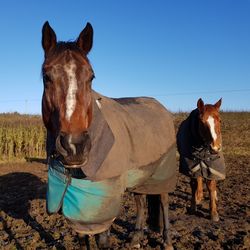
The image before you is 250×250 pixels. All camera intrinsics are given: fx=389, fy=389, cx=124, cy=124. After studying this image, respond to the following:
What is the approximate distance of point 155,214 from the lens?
18.3 ft

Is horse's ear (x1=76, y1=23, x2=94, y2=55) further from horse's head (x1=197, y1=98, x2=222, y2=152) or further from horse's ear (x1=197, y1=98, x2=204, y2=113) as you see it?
horse's ear (x1=197, y1=98, x2=204, y2=113)

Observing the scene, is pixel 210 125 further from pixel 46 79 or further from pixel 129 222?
pixel 46 79

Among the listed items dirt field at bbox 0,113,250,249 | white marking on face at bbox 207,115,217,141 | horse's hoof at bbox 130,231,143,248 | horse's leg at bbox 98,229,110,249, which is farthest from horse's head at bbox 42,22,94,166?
white marking on face at bbox 207,115,217,141

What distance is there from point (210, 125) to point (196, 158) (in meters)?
0.78

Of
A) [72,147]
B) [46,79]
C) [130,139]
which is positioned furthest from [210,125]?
[72,147]

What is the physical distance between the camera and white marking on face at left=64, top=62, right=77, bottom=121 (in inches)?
112

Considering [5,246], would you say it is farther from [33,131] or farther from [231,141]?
[231,141]

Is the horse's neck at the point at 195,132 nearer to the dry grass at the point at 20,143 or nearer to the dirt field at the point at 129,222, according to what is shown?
the dirt field at the point at 129,222

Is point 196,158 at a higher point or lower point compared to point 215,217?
higher

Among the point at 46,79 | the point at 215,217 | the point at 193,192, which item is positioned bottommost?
the point at 215,217

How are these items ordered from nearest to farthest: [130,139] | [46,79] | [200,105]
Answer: [46,79] < [130,139] < [200,105]

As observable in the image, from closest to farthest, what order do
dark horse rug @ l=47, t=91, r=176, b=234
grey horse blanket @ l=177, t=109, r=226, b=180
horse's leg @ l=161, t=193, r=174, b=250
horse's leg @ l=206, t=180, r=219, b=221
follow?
dark horse rug @ l=47, t=91, r=176, b=234
horse's leg @ l=161, t=193, r=174, b=250
horse's leg @ l=206, t=180, r=219, b=221
grey horse blanket @ l=177, t=109, r=226, b=180

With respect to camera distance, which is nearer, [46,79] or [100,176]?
[46,79]

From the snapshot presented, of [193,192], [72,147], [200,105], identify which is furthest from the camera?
[193,192]
